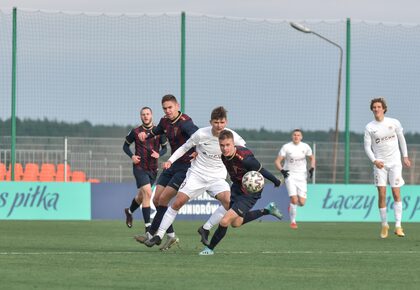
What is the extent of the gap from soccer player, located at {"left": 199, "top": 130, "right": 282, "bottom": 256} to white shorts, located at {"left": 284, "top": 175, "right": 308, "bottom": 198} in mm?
11285

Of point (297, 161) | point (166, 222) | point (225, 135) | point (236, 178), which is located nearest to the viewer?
point (225, 135)

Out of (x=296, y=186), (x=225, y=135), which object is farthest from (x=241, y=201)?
(x=296, y=186)

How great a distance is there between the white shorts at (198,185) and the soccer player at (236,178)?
879mm

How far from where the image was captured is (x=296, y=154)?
26203 mm

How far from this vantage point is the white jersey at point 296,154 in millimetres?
26125

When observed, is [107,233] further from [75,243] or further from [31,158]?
[31,158]

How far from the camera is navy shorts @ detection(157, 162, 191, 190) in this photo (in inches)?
629

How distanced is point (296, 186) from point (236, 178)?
11729mm

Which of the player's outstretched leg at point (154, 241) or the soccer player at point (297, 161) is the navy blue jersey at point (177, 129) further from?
the soccer player at point (297, 161)

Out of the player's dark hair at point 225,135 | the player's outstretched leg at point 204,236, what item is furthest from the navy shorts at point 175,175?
the player's dark hair at point 225,135

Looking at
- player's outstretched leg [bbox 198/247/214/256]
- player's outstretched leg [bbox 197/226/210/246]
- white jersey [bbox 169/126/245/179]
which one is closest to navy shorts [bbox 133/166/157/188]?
white jersey [bbox 169/126/245/179]

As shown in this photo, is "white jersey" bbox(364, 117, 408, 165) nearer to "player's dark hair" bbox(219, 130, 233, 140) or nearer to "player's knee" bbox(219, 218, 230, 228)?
"player's knee" bbox(219, 218, 230, 228)

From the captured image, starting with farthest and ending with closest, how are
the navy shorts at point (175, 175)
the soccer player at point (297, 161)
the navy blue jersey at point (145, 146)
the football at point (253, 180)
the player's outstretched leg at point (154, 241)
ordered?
the soccer player at point (297, 161) → the navy blue jersey at point (145, 146) → the navy shorts at point (175, 175) → the player's outstretched leg at point (154, 241) → the football at point (253, 180)

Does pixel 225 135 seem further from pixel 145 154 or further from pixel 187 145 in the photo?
pixel 145 154
